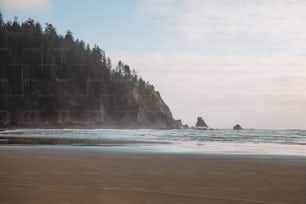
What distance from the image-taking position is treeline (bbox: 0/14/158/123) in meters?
92.6

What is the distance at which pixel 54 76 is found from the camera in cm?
10625

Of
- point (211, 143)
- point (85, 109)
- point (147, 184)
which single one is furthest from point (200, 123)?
→ point (147, 184)

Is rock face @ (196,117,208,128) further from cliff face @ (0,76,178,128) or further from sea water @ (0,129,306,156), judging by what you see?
sea water @ (0,129,306,156)

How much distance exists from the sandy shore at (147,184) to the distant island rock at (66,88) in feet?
247

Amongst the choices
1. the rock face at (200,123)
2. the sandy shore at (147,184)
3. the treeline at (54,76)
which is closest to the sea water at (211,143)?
the sandy shore at (147,184)

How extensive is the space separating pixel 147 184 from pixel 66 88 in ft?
339

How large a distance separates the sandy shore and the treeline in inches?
2930

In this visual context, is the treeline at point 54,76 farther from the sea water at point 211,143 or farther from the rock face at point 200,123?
the sea water at point 211,143

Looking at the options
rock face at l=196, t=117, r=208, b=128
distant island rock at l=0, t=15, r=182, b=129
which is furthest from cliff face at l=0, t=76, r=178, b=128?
rock face at l=196, t=117, r=208, b=128

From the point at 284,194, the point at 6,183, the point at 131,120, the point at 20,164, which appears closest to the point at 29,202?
the point at 6,183

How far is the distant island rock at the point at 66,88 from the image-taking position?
93.3m

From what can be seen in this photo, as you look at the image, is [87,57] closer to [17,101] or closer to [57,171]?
[17,101]

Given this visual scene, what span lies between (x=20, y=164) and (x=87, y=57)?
11806 centimetres

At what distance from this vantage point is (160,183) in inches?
309
